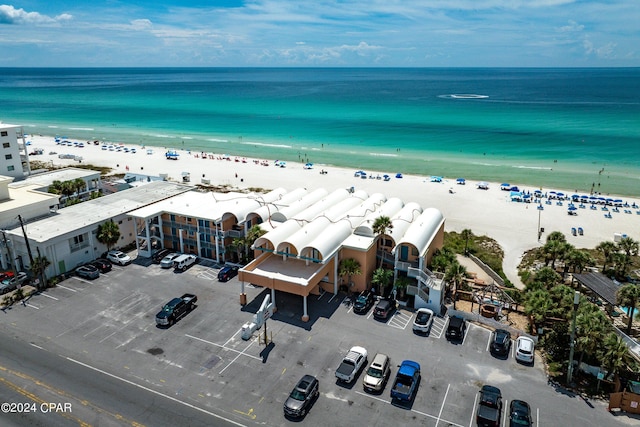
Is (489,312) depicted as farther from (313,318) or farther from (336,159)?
(336,159)

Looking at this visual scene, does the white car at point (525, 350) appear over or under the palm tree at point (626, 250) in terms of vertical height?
under

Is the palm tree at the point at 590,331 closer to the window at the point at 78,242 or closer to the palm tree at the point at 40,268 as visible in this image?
the palm tree at the point at 40,268

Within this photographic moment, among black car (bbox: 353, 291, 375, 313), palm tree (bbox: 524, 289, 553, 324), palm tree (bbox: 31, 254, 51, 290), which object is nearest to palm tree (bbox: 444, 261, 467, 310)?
palm tree (bbox: 524, 289, 553, 324)

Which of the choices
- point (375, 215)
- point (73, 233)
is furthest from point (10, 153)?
point (375, 215)

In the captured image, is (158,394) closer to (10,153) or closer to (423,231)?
(423,231)

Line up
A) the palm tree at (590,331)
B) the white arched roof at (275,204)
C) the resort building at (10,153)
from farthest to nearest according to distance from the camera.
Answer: the resort building at (10,153) → the white arched roof at (275,204) → the palm tree at (590,331)

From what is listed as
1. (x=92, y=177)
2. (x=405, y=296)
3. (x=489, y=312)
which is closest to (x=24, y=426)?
(x=405, y=296)

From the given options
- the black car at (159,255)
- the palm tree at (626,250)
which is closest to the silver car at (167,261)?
the black car at (159,255)
